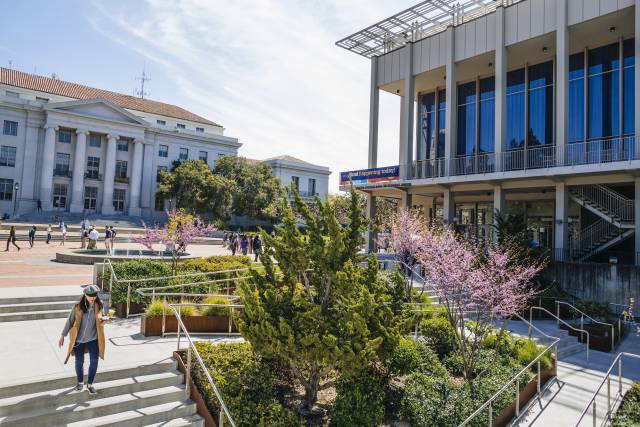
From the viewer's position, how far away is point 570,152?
19.8 metres

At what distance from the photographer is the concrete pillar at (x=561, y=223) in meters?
19.9

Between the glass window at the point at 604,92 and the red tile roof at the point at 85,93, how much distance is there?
53513mm

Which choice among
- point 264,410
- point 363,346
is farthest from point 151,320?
point 363,346

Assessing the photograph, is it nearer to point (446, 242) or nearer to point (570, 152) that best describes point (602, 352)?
point (446, 242)

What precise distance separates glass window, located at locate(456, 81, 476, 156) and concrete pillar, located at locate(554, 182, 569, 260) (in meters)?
7.37

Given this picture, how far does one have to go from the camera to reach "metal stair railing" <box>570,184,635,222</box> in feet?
64.2

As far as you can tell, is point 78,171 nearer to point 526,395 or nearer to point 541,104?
point 541,104

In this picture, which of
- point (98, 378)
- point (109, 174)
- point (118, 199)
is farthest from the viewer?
point (118, 199)

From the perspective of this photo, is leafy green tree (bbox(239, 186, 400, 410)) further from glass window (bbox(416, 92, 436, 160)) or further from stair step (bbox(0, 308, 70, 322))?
glass window (bbox(416, 92, 436, 160))

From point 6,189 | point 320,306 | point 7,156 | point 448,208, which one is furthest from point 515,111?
point 7,156

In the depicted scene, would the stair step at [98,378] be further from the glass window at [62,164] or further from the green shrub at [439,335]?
the glass window at [62,164]

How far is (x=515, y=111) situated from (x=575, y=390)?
19623 millimetres

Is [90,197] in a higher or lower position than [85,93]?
lower

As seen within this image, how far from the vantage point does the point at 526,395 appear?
8656 millimetres
